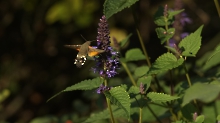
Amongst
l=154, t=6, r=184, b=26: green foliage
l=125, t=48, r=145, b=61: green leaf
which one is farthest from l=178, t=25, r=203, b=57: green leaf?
l=125, t=48, r=145, b=61: green leaf

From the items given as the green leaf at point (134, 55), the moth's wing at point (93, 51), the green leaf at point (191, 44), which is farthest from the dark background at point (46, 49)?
the moth's wing at point (93, 51)

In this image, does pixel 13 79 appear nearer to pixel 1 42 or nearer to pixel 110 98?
pixel 1 42

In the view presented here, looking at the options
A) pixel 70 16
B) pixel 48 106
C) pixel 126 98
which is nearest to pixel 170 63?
pixel 126 98

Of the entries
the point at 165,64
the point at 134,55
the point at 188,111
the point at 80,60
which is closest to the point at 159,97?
the point at 165,64

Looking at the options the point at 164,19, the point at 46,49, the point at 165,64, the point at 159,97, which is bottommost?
the point at 159,97

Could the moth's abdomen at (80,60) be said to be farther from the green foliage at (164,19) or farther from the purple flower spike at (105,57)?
the green foliage at (164,19)

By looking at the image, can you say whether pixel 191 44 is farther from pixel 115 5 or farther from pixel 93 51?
pixel 93 51
